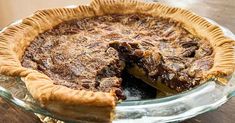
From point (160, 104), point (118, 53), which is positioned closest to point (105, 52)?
point (118, 53)

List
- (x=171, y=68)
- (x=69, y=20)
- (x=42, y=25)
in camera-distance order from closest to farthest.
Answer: (x=171, y=68) < (x=42, y=25) < (x=69, y=20)

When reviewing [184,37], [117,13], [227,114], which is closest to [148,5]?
[117,13]

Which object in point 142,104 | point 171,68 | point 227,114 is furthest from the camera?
point 171,68

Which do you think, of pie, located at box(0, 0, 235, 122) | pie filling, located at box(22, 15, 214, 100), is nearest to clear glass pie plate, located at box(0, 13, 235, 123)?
pie, located at box(0, 0, 235, 122)

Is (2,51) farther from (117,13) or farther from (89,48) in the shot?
(117,13)

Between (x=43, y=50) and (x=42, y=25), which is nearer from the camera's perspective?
(x=43, y=50)

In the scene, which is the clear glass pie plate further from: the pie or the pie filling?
the pie filling
